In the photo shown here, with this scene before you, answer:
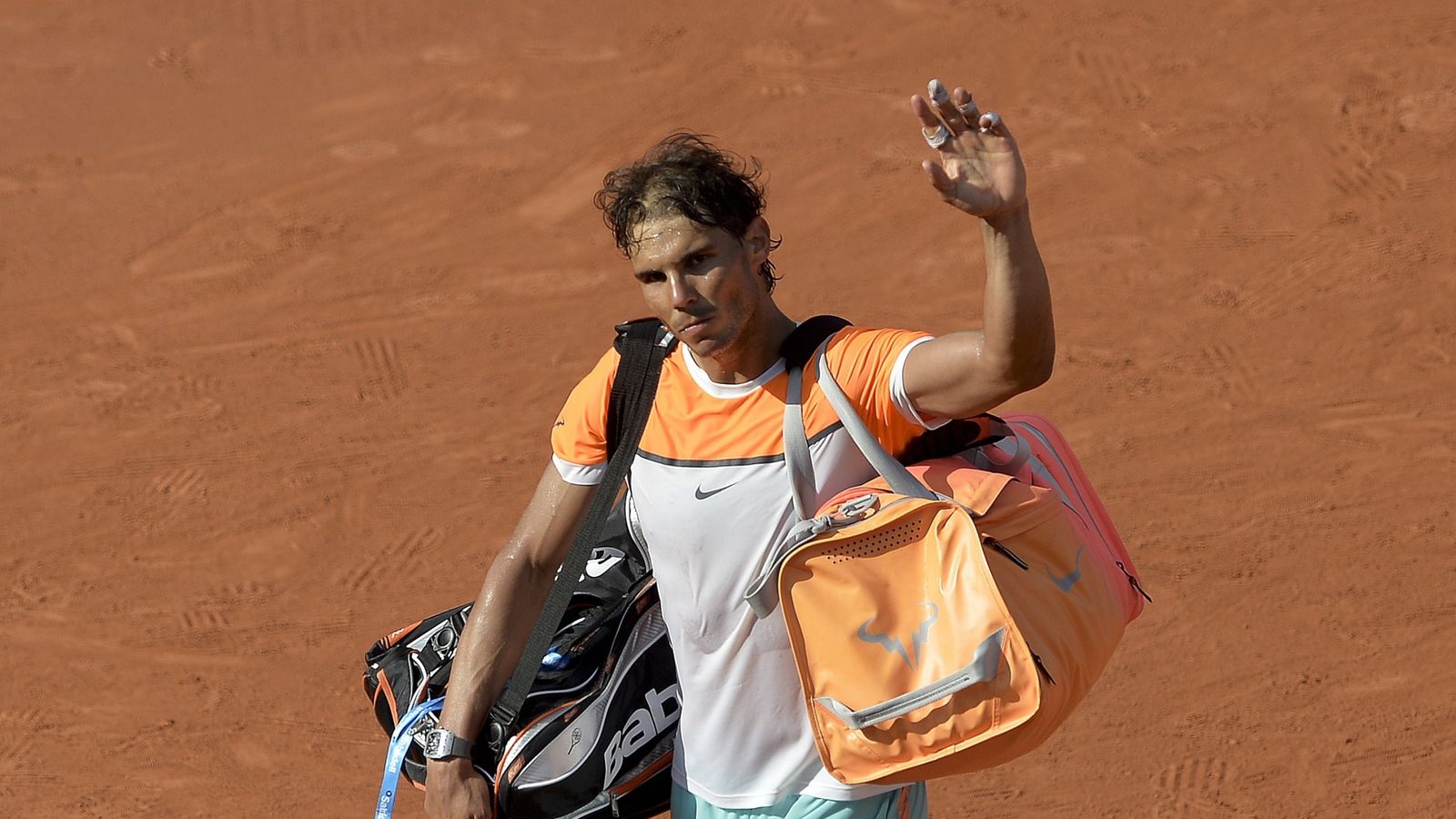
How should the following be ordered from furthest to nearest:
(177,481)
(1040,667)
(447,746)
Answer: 1. (177,481)
2. (447,746)
3. (1040,667)

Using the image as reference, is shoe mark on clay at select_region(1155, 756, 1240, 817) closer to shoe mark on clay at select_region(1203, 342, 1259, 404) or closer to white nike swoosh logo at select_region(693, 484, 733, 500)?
shoe mark on clay at select_region(1203, 342, 1259, 404)

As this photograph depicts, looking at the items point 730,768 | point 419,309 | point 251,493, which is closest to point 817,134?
point 419,309

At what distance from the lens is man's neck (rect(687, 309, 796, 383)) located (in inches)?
111

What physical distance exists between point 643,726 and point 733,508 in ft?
2.31

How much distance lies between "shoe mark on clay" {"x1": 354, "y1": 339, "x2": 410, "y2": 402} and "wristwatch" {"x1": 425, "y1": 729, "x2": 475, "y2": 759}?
442 cm

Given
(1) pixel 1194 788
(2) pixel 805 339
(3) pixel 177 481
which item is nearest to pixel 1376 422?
(1) pixel 1194 788

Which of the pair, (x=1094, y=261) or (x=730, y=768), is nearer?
(x=730, y=768)

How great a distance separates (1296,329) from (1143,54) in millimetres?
2669

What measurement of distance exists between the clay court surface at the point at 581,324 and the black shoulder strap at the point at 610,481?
7.96 feet

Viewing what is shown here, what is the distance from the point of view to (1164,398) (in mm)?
6691

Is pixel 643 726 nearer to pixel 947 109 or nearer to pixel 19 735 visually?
pixel 947 109

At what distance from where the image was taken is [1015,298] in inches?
93.7

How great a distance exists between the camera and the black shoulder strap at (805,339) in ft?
9.11

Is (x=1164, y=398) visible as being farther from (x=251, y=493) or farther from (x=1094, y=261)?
(x=251, y=493)
